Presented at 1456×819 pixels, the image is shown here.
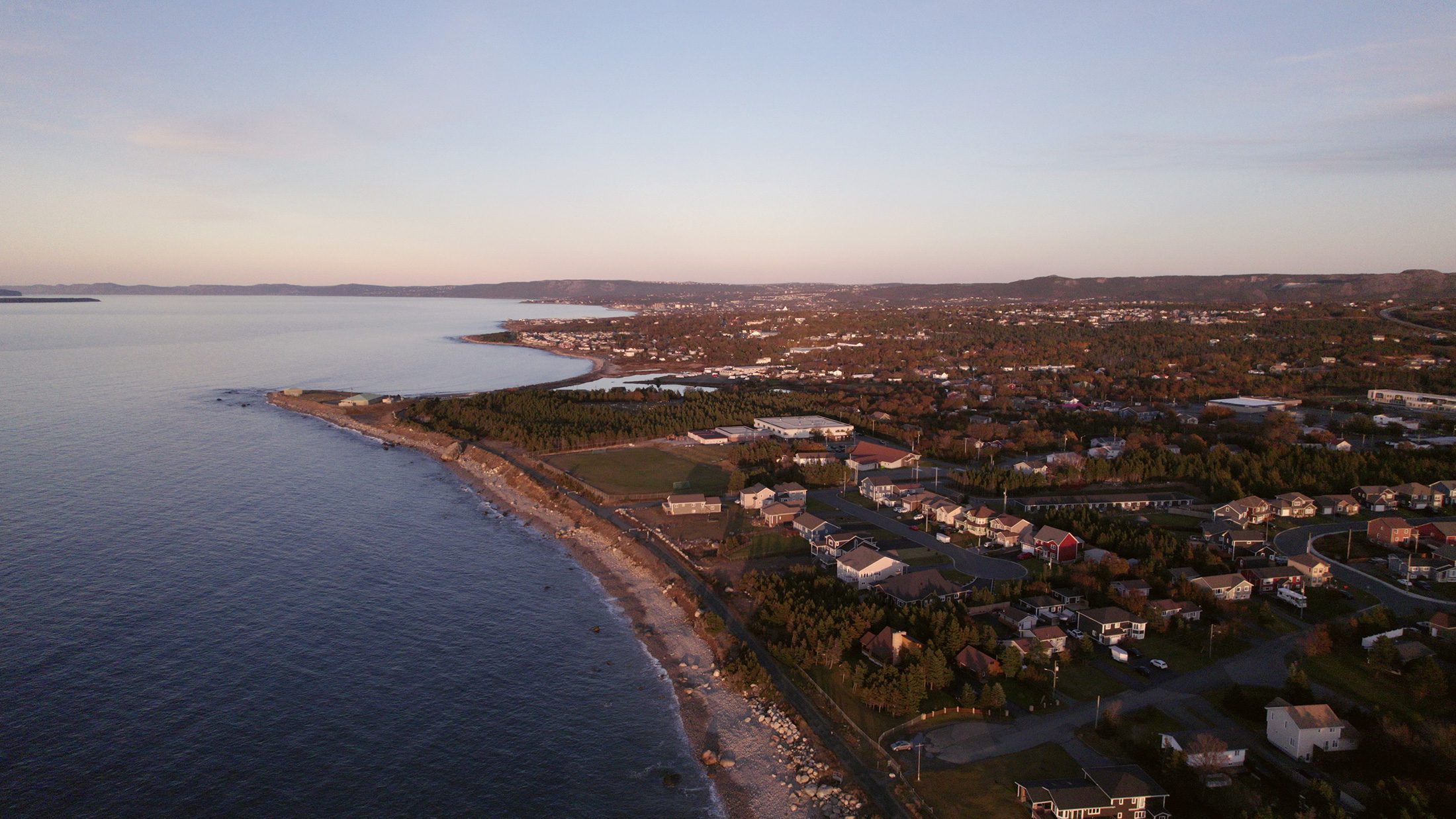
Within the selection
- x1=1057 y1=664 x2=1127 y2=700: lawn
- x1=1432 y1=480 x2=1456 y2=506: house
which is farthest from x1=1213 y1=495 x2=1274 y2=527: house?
x1=1057 y1=664 x2=1127 y2=700: lawn

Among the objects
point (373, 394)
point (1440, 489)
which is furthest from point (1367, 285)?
point (373, 394)

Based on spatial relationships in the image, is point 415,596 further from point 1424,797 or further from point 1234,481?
point 1234,481

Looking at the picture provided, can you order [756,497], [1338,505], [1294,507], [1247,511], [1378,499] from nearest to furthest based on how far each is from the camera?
[1247,511], [1294,507], [1338,505], [1378,499], [756,497]

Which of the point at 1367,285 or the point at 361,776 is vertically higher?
the point at 1367,285

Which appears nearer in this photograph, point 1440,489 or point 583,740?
point 583,740

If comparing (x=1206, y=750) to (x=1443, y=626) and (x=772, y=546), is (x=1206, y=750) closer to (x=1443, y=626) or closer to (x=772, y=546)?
A: (x=1443, y=626)

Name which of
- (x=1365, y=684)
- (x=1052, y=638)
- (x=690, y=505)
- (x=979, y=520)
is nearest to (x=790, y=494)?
(x=690, y=505)

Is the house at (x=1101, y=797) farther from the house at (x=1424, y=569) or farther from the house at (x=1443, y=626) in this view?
the house at (x=1424, y=569)
